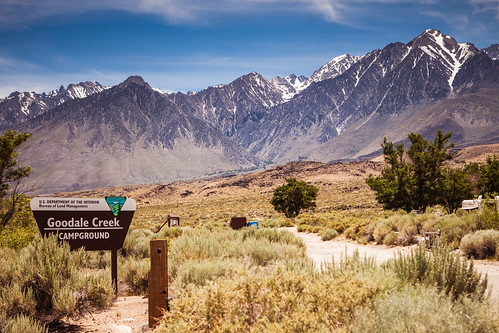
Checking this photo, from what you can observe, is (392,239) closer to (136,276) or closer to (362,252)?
(362,252)

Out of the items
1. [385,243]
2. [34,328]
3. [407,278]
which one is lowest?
[385,243]

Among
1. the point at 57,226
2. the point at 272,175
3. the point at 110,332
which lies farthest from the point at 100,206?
the point at 272,175

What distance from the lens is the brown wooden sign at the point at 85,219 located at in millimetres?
7875

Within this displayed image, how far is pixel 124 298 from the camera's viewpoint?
343 inches

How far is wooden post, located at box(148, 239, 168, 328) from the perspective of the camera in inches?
241

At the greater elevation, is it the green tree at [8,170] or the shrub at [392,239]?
the green tree at [8,170]

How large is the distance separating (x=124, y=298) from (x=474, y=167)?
27.4 m

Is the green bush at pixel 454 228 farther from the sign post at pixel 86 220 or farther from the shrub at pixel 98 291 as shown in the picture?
the shrub at pixel 98 291

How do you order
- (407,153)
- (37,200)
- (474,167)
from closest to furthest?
(37,200) < (407,153) < (474,167)

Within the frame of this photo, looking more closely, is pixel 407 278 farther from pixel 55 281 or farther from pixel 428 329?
pixel 55 281

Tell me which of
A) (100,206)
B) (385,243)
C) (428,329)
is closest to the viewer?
(428,329)

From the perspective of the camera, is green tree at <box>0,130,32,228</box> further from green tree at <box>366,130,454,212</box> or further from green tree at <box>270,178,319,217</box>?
green tree at <box>270,178,319,217</box>

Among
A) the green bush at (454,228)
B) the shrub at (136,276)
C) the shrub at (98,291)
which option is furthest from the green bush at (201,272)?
the green bush at (454,228)

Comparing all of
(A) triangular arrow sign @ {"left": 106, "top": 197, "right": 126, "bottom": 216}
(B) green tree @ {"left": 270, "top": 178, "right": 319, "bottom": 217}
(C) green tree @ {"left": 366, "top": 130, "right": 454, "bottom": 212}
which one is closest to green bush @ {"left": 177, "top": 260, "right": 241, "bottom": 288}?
(A) triangular arrow sign @ {"left": 106, "top": 197, "right": 126, "bottom": 216}
